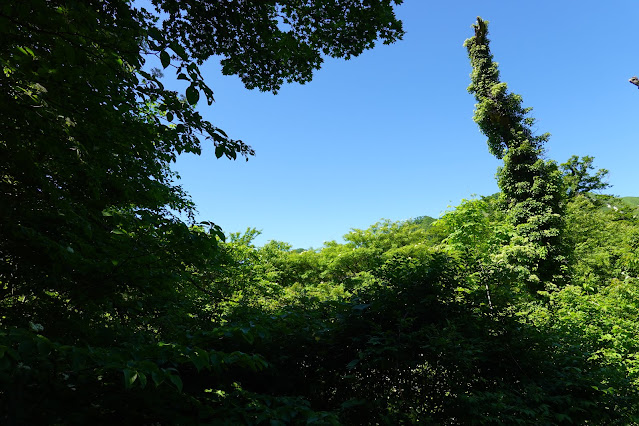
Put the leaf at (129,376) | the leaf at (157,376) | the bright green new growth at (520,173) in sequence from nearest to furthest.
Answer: the leaf at (129,376) → the leaf at (157,376) → the bright green new growth at (520,173)

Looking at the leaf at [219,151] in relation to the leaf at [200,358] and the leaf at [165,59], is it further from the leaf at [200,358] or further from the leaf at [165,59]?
the leaf at [200,358]

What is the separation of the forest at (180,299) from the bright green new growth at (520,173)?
13915 mm

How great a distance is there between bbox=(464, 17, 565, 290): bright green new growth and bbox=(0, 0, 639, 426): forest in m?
13.9

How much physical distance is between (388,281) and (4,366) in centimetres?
425

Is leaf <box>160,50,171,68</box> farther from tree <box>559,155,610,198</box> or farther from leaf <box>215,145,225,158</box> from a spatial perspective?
tree <box>559,155,610,198</box>

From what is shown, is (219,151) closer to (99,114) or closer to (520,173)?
(99,114)

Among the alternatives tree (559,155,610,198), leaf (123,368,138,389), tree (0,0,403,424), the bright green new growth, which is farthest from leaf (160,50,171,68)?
tree (559,155,610,198)

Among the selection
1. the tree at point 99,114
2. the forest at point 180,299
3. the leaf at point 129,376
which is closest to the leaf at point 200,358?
the forest at point 180,299

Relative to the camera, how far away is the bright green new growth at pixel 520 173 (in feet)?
60.4

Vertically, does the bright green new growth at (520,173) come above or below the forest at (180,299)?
above

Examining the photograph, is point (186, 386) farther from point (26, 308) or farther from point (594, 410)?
point (594, 410)

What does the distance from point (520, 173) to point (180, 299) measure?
22.8 m

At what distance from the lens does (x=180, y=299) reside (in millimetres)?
5500

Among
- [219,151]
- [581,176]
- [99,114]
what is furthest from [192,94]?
[581,176]
